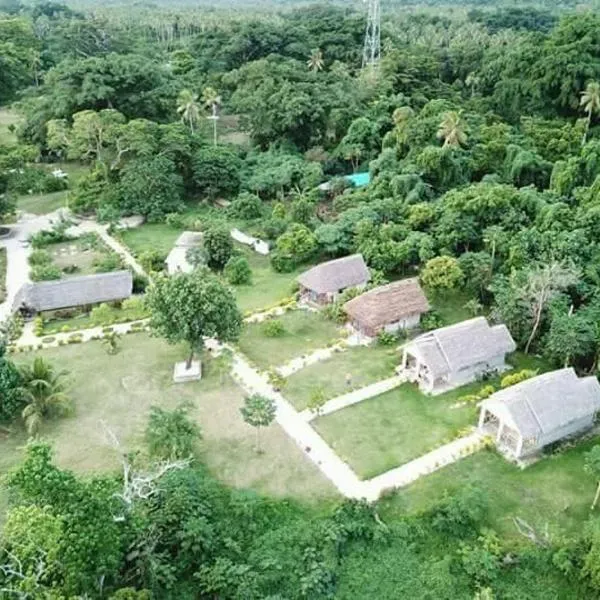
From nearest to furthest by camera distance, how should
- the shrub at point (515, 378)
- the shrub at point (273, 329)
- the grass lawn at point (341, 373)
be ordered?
the shrub at point (515, 378)
the grass lawn at point (341, 373)
the shrub at point (273, 329)

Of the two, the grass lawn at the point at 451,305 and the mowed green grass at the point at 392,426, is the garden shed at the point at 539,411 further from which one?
the grass lawn at the point at 451,305

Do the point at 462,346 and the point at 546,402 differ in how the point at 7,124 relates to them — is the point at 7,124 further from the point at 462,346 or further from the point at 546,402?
the point at 546,402

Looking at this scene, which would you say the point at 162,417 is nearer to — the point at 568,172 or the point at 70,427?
the point at 70,427

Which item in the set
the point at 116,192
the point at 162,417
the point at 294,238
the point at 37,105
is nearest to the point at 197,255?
the point at 294,238

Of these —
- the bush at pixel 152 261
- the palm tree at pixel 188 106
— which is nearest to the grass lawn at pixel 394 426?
the bush at pixel 152 261

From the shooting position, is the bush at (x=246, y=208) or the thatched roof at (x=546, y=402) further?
the bush at (x=246, y=208)

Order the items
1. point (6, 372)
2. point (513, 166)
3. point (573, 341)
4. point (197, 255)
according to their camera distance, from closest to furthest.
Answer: point (6, 372) → point (573, 341) → point (197, 255) → point (513, 166)
